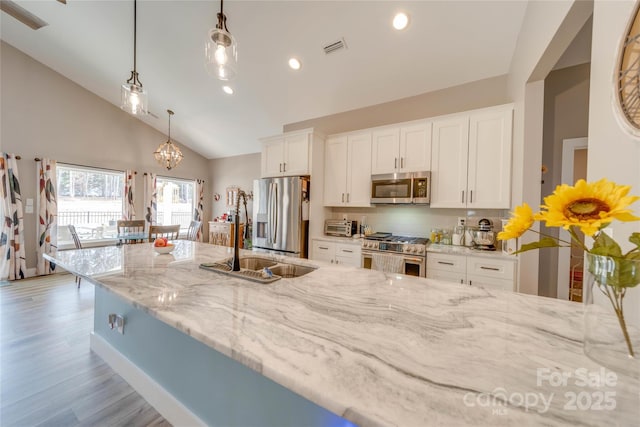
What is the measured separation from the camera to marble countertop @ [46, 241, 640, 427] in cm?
49

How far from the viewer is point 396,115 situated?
3502 millimetres

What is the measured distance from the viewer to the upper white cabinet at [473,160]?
2576 millimetres

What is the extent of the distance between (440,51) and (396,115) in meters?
0.92

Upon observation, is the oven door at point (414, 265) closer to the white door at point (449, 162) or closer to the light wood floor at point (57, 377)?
the white door at point (449, 162)

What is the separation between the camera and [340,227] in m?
3.72

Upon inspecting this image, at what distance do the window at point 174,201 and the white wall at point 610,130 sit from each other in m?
6.84

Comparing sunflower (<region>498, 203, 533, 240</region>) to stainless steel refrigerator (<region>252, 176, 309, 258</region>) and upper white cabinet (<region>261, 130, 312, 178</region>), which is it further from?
upper white cabinet (<region>261, 130, 312, 178</region>)

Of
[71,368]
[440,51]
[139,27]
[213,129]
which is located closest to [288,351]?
[71,368]

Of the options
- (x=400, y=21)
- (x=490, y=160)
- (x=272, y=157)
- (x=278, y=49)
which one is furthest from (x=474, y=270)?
(x=278, y=49)

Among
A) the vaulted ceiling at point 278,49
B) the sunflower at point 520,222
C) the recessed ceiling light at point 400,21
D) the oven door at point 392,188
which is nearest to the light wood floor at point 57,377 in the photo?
the sunflower at point 520,222

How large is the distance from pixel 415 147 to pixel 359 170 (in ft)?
2.55

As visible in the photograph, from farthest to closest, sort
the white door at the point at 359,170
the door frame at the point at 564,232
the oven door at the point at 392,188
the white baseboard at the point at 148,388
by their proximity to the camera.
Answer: the white door at the point at 359,170 → the oven door at the point at 392,188 → the door frame at the point at 564,232 → the white baseboard at the point at 148,388

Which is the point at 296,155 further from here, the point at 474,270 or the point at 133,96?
the point at 474,270

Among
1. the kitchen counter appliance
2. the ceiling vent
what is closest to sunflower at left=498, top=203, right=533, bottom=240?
the kitchen counter appliance
